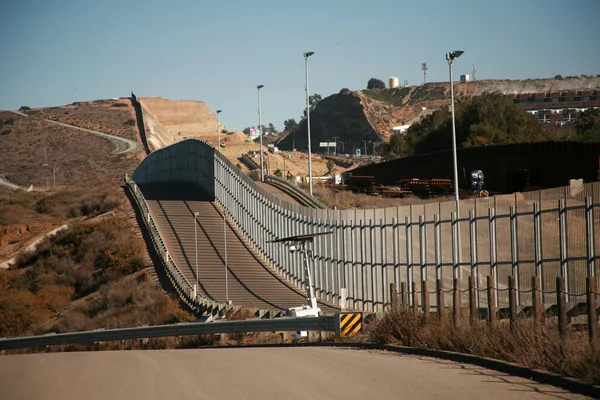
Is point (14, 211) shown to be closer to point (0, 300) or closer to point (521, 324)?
point (0, 300)

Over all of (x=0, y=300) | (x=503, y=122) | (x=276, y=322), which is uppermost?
(x=503, y=122)

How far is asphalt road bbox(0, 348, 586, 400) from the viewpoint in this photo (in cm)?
1327

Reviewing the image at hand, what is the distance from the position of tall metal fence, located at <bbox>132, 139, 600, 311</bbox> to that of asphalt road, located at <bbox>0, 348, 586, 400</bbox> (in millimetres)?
7173

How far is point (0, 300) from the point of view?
64.8 metres

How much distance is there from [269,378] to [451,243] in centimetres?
1674

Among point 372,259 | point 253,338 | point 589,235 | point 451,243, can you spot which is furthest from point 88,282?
point 589,235

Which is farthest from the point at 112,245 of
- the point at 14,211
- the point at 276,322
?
the point at 276,322

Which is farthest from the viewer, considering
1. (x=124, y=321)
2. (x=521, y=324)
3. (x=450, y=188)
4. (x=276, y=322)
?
(x=450, y=188)

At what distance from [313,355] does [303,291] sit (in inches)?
1333

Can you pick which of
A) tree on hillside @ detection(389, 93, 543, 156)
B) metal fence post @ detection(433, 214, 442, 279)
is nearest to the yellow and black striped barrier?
metal fence post @ detection(433, 214, 442, 279)

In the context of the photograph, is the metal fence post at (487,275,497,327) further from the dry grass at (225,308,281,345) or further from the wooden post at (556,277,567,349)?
the dry grass at (225,308,281,345)

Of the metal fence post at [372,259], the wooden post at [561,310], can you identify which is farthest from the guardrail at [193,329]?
the metal fence post at [372,259]

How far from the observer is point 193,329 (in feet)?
91.0

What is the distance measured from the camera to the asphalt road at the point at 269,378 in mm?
13273
